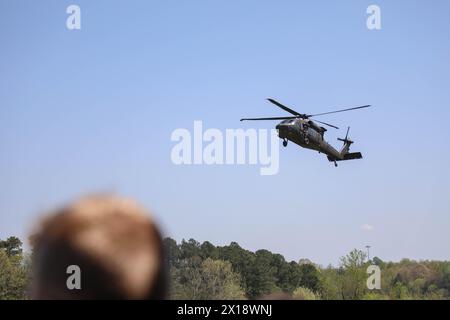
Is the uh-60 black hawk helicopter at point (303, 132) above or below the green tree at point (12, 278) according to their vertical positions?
above

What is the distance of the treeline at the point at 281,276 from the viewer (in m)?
102

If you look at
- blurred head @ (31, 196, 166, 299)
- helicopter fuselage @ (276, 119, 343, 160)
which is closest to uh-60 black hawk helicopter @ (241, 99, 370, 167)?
helicopter fuselage @ (276, 119, 343, 160)

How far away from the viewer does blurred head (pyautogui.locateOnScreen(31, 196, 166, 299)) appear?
3.86m

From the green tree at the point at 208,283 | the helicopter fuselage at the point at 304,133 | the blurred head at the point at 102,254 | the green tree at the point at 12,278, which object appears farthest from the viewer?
the green tree at the point at 12,278

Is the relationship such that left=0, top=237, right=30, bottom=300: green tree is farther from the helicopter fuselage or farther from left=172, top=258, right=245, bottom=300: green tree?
the helicopter fuselage

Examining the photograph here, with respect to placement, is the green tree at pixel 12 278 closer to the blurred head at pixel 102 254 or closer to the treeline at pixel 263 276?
the treeline at pixel 263 276

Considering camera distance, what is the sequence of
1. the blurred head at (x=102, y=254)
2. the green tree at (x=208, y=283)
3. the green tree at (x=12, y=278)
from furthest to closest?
the green tree at (x=12, y=278) → the green tree at (x=208, y=283) → the blurred head at (x=102, y=254)

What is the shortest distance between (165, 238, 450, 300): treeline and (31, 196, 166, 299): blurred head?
83.0m

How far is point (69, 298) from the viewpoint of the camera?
420 centimetres

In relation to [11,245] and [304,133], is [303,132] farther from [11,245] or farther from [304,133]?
[11,245]

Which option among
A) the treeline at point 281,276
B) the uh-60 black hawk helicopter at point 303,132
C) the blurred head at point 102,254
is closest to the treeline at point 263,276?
the treeline at point 281,276

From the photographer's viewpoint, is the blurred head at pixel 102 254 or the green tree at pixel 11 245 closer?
the blurred head at pixel 102 254

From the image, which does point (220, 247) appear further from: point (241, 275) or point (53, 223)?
point (53, 223)

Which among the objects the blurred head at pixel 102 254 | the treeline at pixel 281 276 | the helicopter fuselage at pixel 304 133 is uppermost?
the helicopter fuselage at pixel 304 133
